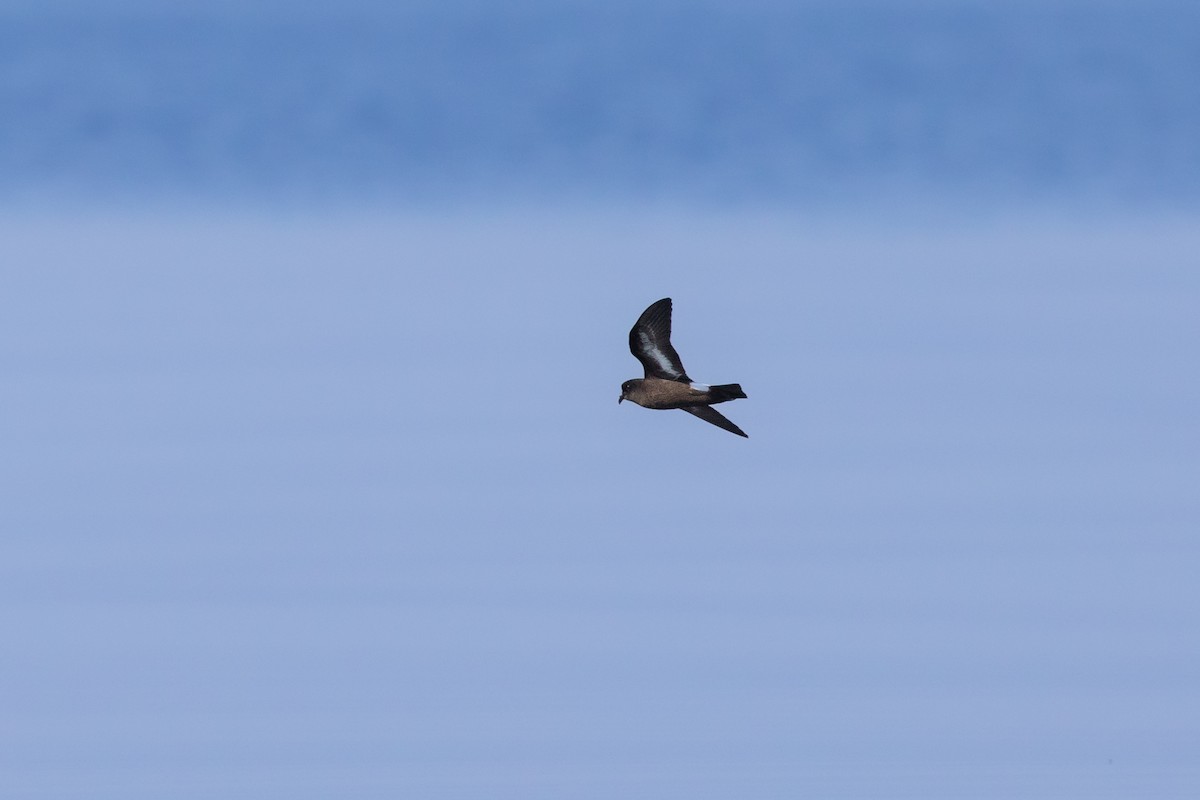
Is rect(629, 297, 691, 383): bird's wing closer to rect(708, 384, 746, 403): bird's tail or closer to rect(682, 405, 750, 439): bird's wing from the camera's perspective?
rect(682, 405, 750, 439): bird's wing

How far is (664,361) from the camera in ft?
78.2

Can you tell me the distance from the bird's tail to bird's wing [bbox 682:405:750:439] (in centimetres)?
125

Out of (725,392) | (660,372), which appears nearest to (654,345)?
(660,372)

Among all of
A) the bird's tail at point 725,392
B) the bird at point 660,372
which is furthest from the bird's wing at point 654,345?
the bird's tail at point 725,392

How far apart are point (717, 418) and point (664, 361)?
4.87 ft

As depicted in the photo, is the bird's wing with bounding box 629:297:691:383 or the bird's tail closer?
the bird's tail

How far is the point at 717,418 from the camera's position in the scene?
77.6 feet

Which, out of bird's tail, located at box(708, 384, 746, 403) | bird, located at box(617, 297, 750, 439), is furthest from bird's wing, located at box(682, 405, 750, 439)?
bird's tail, located at box(708, 384, 746, 403)

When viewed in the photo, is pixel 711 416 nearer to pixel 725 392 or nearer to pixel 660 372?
pixel 660 372

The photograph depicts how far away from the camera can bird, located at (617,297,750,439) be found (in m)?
23.5

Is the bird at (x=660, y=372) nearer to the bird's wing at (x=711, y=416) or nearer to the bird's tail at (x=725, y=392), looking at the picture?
the bird's wing at (x=711, y=416)

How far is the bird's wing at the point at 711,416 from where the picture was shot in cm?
2353

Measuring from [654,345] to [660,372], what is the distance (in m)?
0.55

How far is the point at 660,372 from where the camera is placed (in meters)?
23.8
